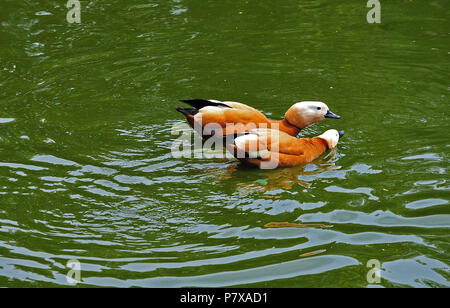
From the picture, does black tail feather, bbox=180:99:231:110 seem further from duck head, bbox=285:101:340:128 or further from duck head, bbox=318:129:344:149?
duck head, bbox=318:129:344:149

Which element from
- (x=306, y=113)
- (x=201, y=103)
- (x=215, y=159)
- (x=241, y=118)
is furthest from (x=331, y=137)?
(x=201, y=103)

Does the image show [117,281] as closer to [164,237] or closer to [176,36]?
[164,237]

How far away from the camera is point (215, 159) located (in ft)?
23.8

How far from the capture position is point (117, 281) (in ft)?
16.4

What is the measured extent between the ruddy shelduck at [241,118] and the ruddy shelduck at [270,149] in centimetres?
21

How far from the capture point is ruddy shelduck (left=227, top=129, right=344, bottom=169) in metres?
6.82

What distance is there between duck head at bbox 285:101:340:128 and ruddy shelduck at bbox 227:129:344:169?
42 cm

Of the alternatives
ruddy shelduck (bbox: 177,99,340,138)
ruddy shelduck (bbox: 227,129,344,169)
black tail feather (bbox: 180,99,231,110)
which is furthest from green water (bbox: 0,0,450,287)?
black tail feather (bbox: 180,99,231,110)

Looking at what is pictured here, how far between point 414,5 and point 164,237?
26.1ft

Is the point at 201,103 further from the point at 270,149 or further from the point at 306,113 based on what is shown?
the point at 306,113

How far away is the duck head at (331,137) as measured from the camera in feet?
23.7

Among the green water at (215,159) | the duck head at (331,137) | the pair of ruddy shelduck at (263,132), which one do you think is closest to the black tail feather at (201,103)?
the pair of ruddy shelduck at (263,132)
